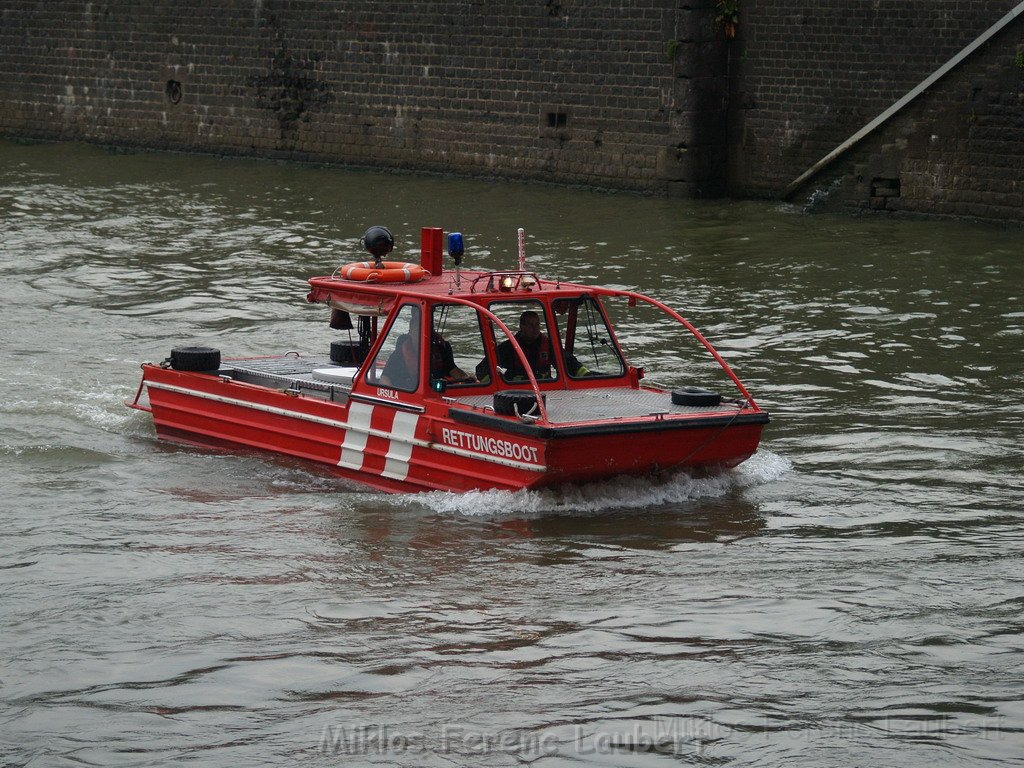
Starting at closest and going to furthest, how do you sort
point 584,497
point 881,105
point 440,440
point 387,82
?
point 584,497
point 440,440
point 881,105
point 387,82

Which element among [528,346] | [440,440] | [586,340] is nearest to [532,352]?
[528,346]

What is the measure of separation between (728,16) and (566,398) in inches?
568

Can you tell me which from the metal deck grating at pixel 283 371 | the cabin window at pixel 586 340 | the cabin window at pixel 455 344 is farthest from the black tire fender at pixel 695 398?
the metal deck grating at pixel 283 371

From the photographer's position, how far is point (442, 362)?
10711 mm

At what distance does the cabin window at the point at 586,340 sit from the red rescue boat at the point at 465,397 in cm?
1

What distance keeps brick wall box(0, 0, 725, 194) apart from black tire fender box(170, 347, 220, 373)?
42.7ft

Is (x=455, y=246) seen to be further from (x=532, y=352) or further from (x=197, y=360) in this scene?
(x=197, y=360)

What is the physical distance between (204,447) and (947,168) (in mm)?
12721

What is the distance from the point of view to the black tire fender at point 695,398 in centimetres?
1039

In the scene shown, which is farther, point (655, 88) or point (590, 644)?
point (655, 88)

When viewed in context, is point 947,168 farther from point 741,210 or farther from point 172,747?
point 172,747

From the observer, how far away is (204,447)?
12.1 meters

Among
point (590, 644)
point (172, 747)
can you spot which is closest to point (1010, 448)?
point (590, 644)

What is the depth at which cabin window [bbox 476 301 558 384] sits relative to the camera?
35.5 ft
